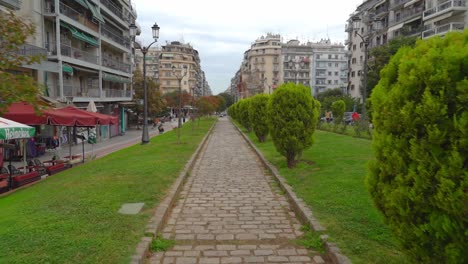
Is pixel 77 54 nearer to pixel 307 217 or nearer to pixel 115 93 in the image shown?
pixel 115 93

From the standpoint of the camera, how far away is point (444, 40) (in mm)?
3008

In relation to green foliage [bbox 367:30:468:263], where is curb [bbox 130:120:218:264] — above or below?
below

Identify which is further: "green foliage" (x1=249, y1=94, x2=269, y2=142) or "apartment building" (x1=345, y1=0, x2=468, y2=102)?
"apartment building" (x1=345, y1=0, x2=468, y2=102)

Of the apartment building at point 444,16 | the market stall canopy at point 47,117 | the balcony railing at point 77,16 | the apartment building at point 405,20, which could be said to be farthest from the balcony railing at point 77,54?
the apartment building at point 444,16

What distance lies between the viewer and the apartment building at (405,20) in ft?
108

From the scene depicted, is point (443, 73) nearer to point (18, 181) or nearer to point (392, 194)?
point (392, 194)

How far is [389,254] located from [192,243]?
251cm

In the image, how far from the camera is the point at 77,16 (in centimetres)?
2527

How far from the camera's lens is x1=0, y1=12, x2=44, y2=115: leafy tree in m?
3.18

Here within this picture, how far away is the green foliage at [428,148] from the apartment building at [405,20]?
879 inches

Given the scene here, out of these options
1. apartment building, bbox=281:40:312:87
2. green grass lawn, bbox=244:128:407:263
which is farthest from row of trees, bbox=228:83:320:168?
apartment building, bbox=281:40:312:87

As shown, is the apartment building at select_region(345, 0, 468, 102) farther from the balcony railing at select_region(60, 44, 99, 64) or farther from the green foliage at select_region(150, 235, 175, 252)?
the green foliage at select_region(150, 235, 175, 252)

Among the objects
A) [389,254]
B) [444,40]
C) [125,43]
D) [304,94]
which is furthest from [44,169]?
[125,43]

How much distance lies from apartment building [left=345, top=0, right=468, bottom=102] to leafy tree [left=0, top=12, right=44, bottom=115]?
76.6ft
